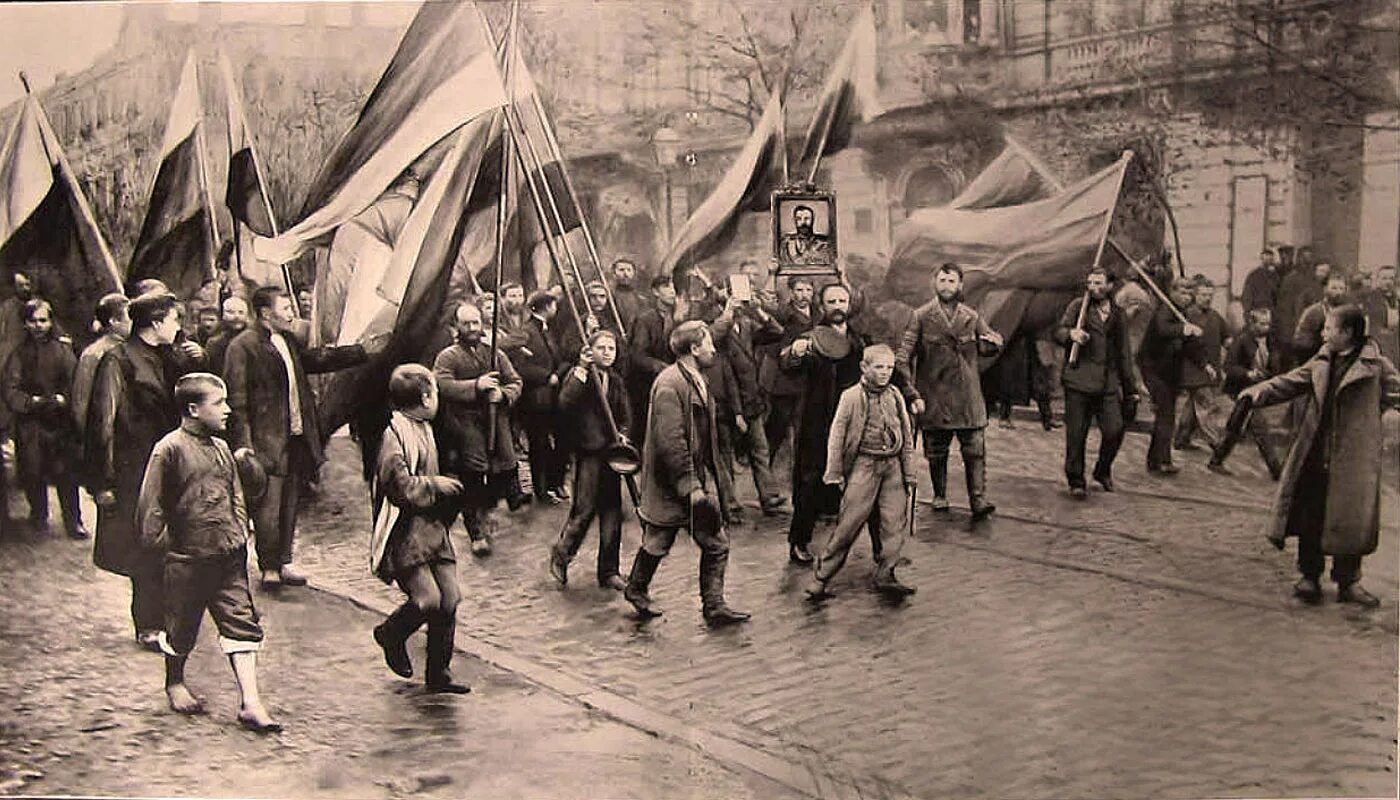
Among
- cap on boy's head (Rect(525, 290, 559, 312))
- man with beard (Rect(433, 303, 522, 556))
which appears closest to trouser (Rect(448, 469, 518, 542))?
man with beard (Rect(433, 303, 522, 556))

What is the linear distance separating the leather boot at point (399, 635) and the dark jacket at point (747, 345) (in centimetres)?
149

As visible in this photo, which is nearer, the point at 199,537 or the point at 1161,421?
the point at 199,537

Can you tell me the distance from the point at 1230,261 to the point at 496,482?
3.00 metres

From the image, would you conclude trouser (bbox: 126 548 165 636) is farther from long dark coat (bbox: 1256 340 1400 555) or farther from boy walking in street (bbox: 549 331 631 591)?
long dark coat (bbox: 1256 340 1400 555)

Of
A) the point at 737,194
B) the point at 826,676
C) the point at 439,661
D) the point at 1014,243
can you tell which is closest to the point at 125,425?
the point at 439,661

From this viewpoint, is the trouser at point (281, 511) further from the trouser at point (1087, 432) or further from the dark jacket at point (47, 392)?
the trouser at point (1087, 432)

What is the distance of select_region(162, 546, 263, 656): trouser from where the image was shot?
4582 mm

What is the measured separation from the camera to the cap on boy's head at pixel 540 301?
4.70 metres

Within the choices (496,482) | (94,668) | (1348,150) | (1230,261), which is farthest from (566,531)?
(1348,150)

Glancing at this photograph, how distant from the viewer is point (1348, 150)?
4578mm

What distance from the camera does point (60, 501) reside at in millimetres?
4793

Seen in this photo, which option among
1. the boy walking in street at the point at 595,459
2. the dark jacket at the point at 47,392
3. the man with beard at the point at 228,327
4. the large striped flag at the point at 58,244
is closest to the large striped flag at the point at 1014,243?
the boy walking in street at the point at 595,459

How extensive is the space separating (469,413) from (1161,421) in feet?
8.93

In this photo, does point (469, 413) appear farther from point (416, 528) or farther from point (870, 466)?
point (870, 466)
